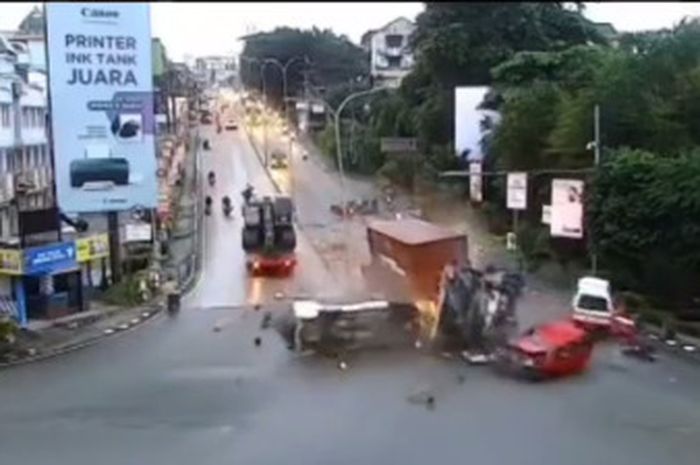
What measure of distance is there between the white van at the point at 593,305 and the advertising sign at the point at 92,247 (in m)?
12.2

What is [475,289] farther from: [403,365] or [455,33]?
[455,33]

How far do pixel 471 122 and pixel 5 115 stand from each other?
1824cm

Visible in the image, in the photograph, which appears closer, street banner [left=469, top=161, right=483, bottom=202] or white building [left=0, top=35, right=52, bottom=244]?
white building [left=0, top=35, right=52, bottom=244]

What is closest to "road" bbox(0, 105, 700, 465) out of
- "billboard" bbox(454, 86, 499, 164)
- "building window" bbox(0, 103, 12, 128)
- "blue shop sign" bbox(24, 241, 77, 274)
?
"blue shop sign" bbox(24, 241, 77, 274)

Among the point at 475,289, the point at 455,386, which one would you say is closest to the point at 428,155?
the point at 475,289

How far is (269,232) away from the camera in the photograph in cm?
3575

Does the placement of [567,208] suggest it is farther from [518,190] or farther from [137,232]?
[137,232]

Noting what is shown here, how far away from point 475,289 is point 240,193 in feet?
Answer: 97.9

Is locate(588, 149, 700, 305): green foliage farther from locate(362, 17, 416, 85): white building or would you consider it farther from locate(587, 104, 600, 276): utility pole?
locate(362, 17, 416, 85): white building

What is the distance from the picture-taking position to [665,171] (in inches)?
1010

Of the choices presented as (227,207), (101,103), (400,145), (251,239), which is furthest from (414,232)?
(400,145)

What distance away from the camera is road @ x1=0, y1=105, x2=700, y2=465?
15.3m

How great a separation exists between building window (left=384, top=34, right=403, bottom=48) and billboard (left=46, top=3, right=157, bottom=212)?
3538 centimetres

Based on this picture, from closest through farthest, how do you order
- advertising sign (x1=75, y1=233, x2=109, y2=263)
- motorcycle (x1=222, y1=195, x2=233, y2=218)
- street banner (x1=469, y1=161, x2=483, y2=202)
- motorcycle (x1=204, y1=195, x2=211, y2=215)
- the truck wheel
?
advertising sign (x1=75, y1=233, x2=109, y2=263) → the truck wheel → street banner (x1=469, y1=161, x2=483, y2=202) → motorcycle (x1=222, y1=195, x2=233, y2=218) → motorcycle (x1=204, y1=195, x2=211, y2=215)
